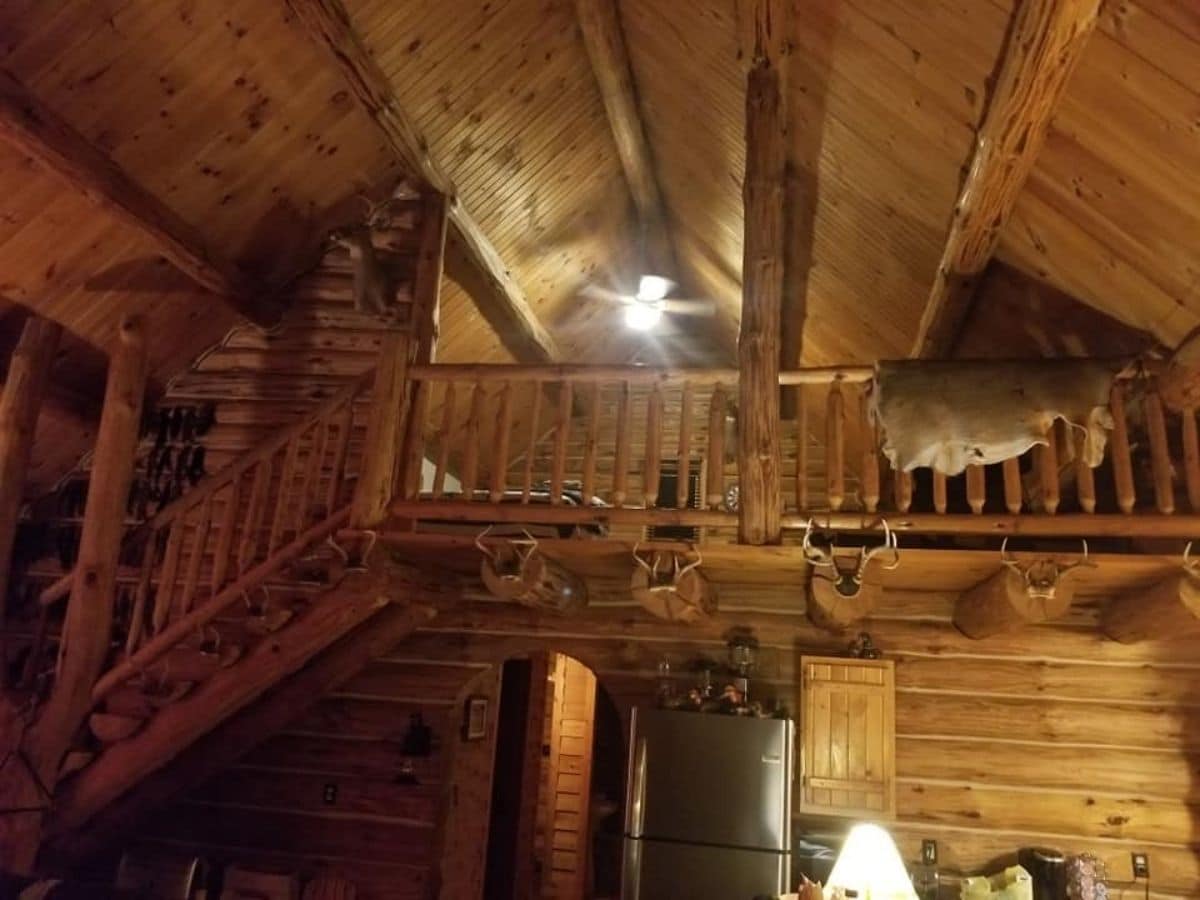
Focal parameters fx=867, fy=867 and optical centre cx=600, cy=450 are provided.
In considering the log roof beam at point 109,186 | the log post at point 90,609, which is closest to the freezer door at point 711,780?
the log post at point 90,609

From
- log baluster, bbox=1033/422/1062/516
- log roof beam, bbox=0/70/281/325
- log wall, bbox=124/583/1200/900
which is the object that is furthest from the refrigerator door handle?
log roof beam, bbox=0/70/281/325

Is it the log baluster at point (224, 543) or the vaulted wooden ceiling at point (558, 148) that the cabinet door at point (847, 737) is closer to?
the vaulted wooden ceiling at point (558, 148)

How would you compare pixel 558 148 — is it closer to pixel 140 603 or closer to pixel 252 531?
pixel 252 531

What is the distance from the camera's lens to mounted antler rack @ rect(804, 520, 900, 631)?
3.79 m

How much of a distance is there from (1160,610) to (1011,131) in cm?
238

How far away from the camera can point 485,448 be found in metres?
7.62

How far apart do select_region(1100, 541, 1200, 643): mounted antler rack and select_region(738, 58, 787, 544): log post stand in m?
1.63

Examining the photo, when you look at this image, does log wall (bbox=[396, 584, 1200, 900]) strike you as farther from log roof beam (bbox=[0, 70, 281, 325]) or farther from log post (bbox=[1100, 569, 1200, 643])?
log roof beam (bbox=[0, 70, 281, 325])

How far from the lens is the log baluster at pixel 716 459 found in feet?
12.7

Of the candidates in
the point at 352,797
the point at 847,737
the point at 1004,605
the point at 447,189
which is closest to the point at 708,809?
the point at 847,737

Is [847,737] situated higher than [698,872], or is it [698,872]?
[847,737]

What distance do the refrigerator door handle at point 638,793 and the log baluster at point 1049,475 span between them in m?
2.31

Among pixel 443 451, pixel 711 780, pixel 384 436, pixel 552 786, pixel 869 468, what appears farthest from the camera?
pixel 552 786

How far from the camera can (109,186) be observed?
4.16m
